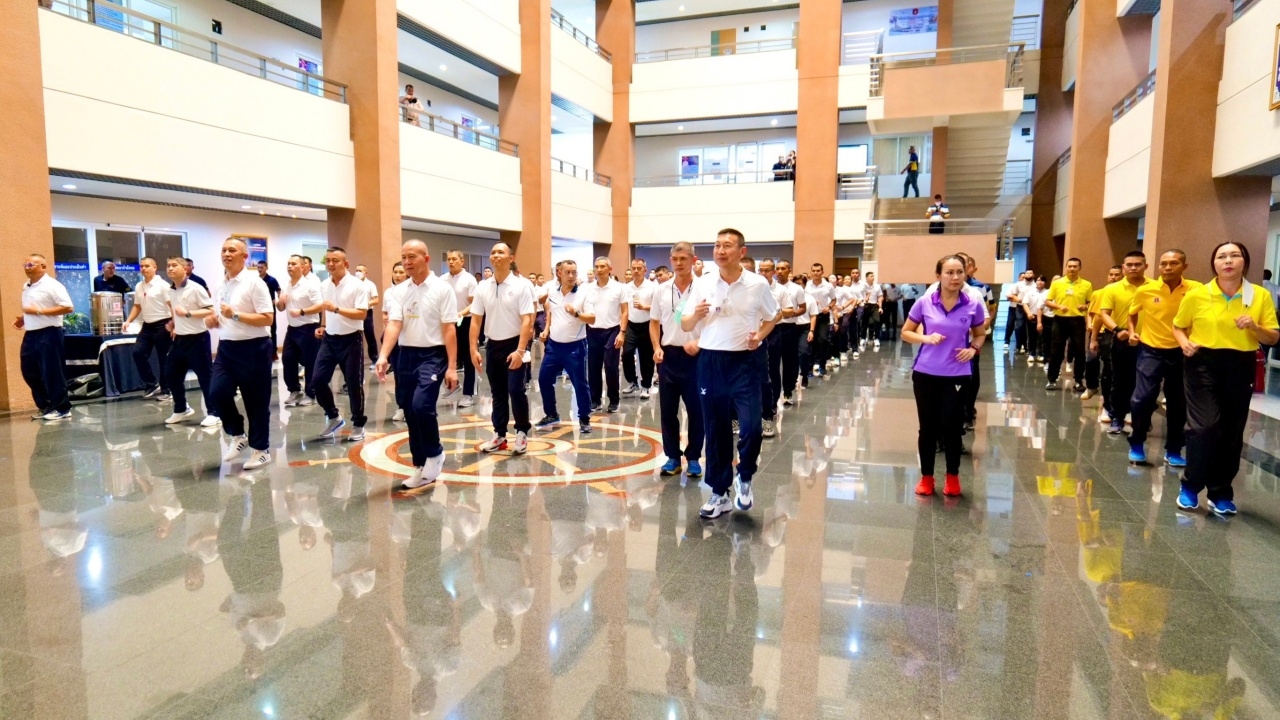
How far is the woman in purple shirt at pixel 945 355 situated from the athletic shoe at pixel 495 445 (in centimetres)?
375

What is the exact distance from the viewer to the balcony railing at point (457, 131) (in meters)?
16.2

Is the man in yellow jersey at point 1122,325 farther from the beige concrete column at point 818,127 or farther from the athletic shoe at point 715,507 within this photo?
the beige concrete column at point 818,127

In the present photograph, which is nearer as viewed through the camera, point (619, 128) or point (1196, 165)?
point (1196, 165)

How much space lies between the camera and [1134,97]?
13.9 metres

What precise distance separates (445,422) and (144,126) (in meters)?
6.84

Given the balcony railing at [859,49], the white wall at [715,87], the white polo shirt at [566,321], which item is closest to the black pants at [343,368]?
the white polo shirt at [566,321]

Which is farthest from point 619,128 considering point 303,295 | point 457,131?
point 303,295

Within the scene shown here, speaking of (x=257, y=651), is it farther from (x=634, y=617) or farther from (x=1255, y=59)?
(x=1255, y=59)

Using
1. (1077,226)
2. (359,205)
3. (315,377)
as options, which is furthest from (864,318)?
(315,377)

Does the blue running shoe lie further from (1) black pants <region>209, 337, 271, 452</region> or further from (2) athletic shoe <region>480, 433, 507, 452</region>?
(1) black pants <region>209, 337, 271, 452</region>

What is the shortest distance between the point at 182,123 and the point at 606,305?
25.2 feet

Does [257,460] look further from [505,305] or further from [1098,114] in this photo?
[1098,114]

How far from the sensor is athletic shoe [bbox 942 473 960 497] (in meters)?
5.63

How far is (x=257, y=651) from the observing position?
10.5ft
